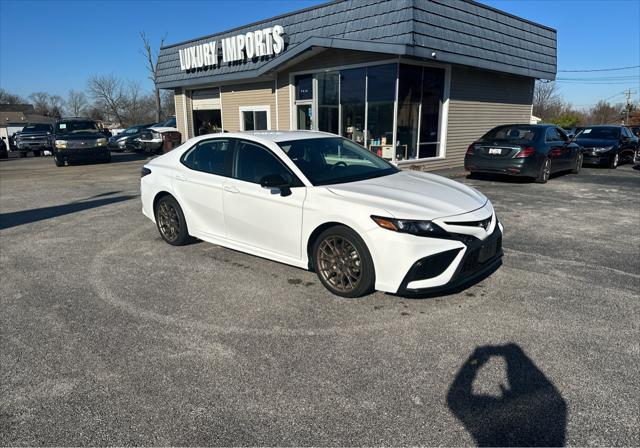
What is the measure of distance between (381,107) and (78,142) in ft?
40.2

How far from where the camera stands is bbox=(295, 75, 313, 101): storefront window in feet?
51.1

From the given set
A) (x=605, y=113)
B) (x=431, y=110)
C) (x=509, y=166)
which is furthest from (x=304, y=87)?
(x=605, y=113)

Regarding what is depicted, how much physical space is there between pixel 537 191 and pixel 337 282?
781 cm

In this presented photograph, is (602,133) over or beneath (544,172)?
over

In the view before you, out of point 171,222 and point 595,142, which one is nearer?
point 171,222

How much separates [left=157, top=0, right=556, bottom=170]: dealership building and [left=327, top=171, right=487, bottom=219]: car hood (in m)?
7.22

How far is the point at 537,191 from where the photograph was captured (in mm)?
10297

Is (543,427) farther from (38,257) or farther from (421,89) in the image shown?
(421,89)

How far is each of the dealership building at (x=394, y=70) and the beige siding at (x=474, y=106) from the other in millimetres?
36

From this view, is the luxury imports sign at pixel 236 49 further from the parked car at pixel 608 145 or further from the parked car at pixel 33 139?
the parked car at pixel 608 145

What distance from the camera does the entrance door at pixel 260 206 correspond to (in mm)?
4500

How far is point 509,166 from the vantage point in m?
10.9

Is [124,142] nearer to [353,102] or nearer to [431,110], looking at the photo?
[353,102]

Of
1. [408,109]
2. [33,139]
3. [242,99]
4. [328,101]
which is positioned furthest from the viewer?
[33,139]
